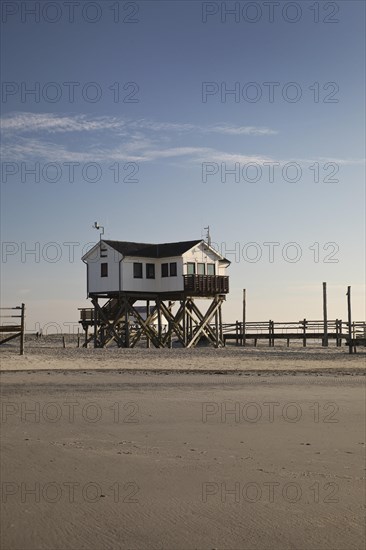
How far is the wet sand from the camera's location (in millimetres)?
6348

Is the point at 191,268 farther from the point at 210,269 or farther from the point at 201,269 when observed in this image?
the point at 210,269

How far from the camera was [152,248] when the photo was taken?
50.2 meters

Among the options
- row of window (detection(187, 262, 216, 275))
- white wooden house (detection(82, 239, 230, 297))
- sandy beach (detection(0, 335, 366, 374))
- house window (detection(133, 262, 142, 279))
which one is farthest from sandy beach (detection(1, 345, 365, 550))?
row of window (detection(187, 262, 216, 275))

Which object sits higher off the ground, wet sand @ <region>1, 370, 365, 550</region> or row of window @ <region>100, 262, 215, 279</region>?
row of window @ <region>100, 262, 215, 279</region>

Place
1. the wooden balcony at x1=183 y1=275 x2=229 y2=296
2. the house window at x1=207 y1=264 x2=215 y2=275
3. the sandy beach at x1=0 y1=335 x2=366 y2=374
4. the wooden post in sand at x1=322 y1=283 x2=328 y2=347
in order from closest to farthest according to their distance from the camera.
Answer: the sandy beach at x1=0 y1=335 x2=366 y2=374 → the wooden balcony at x1=183 y1=275 x2=229 y2=296 → the house window at x1=207 y1=264 x2=215 y2=275 → the wooden post in sand at x1=322 y1=283 x2=328 y2=347

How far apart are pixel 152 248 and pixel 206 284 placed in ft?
15.0

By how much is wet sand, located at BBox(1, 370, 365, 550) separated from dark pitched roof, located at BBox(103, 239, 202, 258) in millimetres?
33224

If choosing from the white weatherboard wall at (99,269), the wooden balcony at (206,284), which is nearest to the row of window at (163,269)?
the white weatherboard wall at (99,269)

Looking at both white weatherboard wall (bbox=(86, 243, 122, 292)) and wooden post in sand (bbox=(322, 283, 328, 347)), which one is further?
wooden post in sand (bbox=(322, 283, 328, 347))

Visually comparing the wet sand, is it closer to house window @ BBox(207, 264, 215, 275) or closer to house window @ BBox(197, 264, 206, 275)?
house window @ BBox(197, 264, 206, 275)

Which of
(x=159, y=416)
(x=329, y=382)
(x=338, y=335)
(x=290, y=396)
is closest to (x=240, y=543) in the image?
(x=159, y=416)

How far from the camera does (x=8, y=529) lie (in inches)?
249

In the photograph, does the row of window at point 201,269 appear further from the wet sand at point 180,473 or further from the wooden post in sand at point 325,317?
the wet sand at point 180,473

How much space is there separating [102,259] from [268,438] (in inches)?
1536
